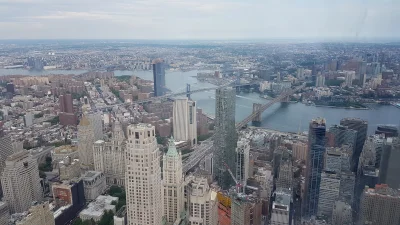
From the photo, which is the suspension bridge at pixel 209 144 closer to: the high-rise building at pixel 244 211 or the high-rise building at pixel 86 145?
the high-rise building at pixel 244 211

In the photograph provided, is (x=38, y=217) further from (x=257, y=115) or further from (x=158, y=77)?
(x=257, y=115)

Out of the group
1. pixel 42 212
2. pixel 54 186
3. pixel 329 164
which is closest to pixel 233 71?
pixel 329 164

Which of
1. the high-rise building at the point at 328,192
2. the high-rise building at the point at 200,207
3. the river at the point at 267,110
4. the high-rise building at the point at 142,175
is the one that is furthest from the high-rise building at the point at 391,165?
the high-rise building at the point at 142,175

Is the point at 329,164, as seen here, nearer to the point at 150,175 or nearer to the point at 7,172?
the point at 150,175

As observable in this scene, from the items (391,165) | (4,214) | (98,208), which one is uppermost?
(391,165)

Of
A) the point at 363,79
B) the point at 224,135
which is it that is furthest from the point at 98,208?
the point at 363,79
